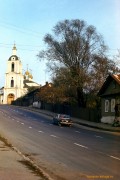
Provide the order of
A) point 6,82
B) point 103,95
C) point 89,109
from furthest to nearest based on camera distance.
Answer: point 6,82 < point 89,109 < point 103,95

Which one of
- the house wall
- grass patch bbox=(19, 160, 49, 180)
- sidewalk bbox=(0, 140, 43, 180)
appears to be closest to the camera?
sidewalk bbox=(0, 140, 43, 180)

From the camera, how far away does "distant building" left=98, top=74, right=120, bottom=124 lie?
179ft

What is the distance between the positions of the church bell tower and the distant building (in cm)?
9907

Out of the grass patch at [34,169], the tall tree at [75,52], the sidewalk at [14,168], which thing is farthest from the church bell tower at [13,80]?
the grass patch at [34,169]

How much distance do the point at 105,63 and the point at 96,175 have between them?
186 ft

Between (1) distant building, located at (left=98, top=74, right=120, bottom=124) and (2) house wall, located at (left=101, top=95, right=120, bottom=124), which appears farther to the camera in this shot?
(2) house wall, located at (left=101, top=95, right=120, bottom=124)

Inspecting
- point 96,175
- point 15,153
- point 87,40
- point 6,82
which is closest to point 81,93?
point 87,40

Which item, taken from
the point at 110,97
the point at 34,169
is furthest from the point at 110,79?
the point at 34,169

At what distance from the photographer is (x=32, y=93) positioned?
130125 mm

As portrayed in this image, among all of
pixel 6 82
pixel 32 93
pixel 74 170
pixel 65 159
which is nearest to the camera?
pixel 74 170

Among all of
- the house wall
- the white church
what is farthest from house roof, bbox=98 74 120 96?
the white church

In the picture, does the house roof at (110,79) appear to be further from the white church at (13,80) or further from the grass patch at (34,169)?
the white church at (13,80)

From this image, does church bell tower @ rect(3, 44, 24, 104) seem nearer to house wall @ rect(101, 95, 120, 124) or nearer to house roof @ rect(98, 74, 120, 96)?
house roof @ rect(98, 74, 120, 96)

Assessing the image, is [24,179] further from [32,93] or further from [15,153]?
[32,93]
